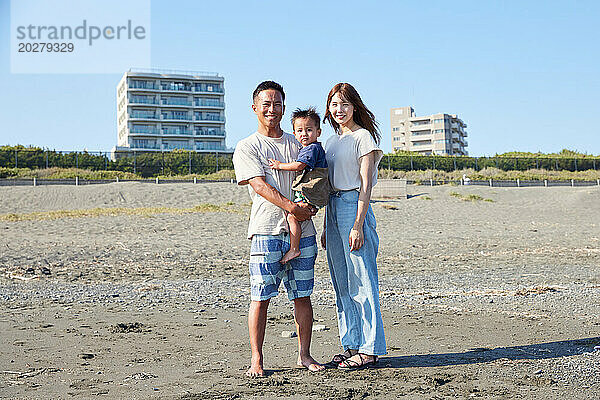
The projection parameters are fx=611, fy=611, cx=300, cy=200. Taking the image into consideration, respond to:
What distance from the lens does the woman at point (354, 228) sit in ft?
13.8

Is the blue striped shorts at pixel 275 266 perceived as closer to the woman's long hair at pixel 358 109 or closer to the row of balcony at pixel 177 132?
the woman's long hair at pixel 358 109

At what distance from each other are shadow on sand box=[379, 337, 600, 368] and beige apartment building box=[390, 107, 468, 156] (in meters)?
98.8

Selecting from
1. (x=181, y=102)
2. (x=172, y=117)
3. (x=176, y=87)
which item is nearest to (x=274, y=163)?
(x=172, y=117)

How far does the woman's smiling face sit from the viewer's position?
4316mm

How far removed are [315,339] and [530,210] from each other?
2075 centimetres

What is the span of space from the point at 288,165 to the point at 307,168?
0.13 metres

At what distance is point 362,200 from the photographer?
13.6ft

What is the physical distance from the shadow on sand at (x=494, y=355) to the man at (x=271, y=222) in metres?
0.67

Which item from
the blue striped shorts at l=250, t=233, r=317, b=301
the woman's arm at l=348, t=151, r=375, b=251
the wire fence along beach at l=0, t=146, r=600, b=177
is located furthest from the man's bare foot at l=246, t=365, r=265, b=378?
the wire fence along beach at l=0, t=146, r=600, b=177

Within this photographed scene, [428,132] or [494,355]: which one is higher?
[428,132]

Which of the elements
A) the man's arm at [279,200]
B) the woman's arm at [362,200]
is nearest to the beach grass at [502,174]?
the woman's arm at [362,200]

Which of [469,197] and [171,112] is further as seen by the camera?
[171,112]

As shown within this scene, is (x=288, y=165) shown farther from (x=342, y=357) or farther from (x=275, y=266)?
(x=342, y=357)

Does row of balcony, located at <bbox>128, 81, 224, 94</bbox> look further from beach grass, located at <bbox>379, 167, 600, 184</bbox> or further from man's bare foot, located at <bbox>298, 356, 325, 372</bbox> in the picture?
man's bare foot, located at <bbox>298, 356, 325, 372</bbox>
